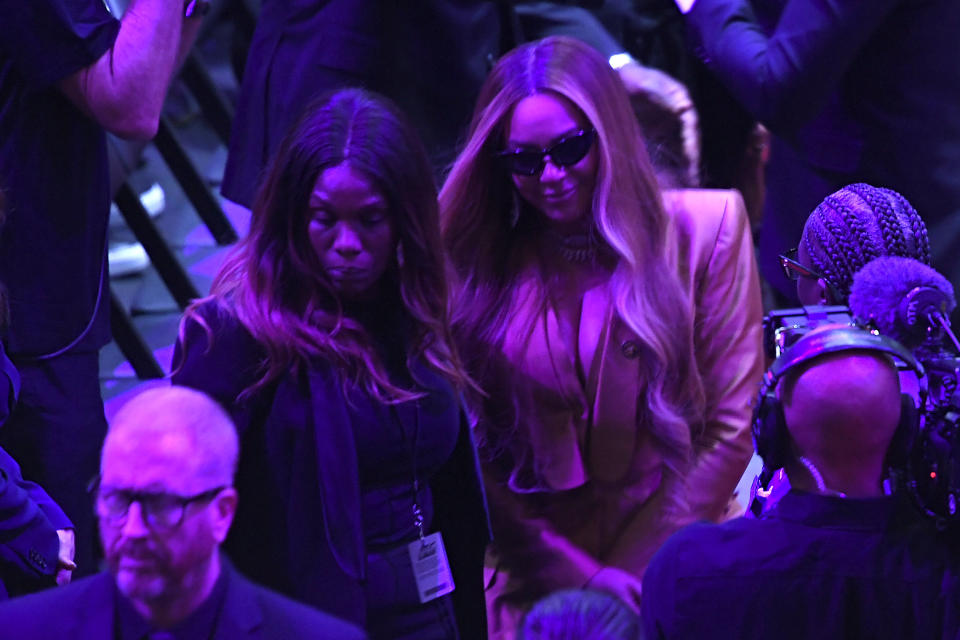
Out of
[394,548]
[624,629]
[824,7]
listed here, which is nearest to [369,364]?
[394,548]

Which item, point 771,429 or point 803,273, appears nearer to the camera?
point 771,429

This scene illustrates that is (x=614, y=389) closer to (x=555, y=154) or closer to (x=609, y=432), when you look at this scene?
(x=609, y=432)

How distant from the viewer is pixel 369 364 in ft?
8.81

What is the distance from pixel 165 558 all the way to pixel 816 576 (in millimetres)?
866

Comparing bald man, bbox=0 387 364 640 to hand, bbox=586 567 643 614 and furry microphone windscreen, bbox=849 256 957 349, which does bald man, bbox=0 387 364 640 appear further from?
hand, bbox=586 567 643 614

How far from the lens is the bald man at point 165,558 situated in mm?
1959

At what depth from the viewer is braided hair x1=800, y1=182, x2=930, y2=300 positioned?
2.50 metres

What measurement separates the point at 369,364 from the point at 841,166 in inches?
69.2

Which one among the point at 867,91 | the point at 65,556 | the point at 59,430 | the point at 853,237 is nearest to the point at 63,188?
the point at 59,430

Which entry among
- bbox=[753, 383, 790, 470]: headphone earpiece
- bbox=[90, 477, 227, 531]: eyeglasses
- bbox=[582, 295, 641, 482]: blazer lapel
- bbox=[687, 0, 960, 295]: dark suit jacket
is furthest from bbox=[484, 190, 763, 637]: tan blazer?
bbox=[90, 477, 227, 531]: eyeglasses

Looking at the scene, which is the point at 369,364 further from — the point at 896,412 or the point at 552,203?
the point at 896,412

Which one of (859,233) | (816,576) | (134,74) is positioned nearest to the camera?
(816,576)

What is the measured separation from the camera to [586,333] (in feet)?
10.1

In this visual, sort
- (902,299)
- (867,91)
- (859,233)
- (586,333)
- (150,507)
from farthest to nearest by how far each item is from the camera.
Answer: (867,91)
(586,333)
(859,233)
(902,299)
(150,507)
